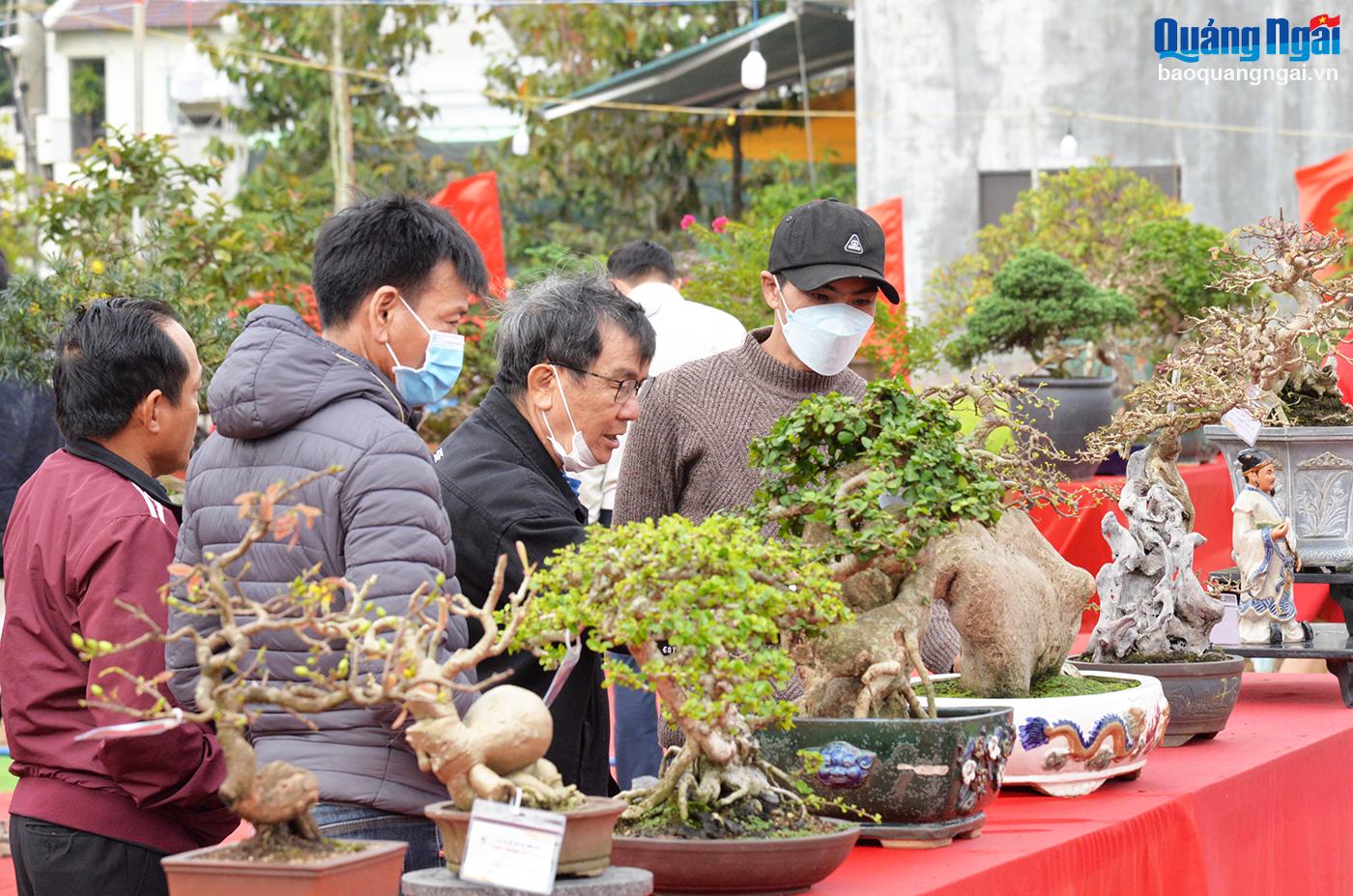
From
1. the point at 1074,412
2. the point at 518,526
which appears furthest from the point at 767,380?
the point at 1074,412

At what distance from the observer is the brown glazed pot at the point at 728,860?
1.64 m

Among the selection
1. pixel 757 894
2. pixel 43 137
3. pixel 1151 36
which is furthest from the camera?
pixel 43 137

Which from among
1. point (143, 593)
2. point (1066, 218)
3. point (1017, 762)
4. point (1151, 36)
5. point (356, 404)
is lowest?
point (1017, 762)

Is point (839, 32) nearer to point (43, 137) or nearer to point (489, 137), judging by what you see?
point (489, 137)

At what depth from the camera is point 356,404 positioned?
1.81 meters

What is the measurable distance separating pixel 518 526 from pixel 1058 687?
0.85m

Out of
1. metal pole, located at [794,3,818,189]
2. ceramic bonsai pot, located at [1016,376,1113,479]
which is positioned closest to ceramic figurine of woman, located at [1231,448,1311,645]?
ceramic bonsai pot, located at [1016,376,1113,479]

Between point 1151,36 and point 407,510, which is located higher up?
point 1151,36

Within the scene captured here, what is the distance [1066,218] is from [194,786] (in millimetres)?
7036

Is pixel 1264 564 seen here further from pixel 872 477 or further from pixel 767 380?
pixel 872 477

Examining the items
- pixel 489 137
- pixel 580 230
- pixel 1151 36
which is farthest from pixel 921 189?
pixel 489 137

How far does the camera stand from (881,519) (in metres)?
1.98

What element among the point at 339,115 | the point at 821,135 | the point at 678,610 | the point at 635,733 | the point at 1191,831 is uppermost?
the point at 339,115

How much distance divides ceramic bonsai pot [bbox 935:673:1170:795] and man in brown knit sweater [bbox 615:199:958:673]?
375mm
